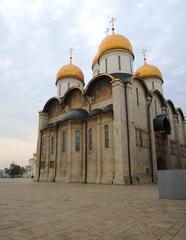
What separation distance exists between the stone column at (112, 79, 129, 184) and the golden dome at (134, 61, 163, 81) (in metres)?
14.5

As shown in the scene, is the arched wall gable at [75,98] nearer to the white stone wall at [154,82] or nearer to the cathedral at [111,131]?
the cathedral at [111,131]

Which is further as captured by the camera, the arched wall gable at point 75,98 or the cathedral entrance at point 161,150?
→ the arched wall gable at point 75,98

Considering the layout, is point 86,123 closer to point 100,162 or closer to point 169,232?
point 100,162

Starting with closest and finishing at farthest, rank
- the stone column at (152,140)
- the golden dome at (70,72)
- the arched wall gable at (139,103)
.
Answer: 1. the arched wall gable at (139,103)
2. the stone column at (152,140)
3. the golden dome at (70,72)

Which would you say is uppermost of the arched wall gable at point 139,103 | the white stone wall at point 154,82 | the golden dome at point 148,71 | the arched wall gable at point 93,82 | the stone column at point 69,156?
the golden dome at point 148,71

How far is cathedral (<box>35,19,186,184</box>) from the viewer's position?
69.3 feet

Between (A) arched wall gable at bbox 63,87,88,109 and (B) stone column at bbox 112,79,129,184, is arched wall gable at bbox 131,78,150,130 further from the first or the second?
(A) arched wall gable at bbox 63,87,88,109

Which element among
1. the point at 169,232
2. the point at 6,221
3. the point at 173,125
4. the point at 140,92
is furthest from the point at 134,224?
the point at 173,125

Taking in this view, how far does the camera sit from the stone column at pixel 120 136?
19.7m

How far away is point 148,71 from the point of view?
35438 millimetres

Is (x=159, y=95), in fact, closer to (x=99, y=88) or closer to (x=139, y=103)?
(x=139, y=103)

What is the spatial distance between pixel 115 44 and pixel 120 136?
15.3 m

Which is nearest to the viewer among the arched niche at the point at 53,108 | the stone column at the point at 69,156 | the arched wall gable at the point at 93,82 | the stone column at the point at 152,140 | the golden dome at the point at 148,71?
the stone column at the point at 152,140

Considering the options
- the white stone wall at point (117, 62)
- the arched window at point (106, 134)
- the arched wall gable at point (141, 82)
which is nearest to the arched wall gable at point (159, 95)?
the arched wall gable at point (141, 82)
